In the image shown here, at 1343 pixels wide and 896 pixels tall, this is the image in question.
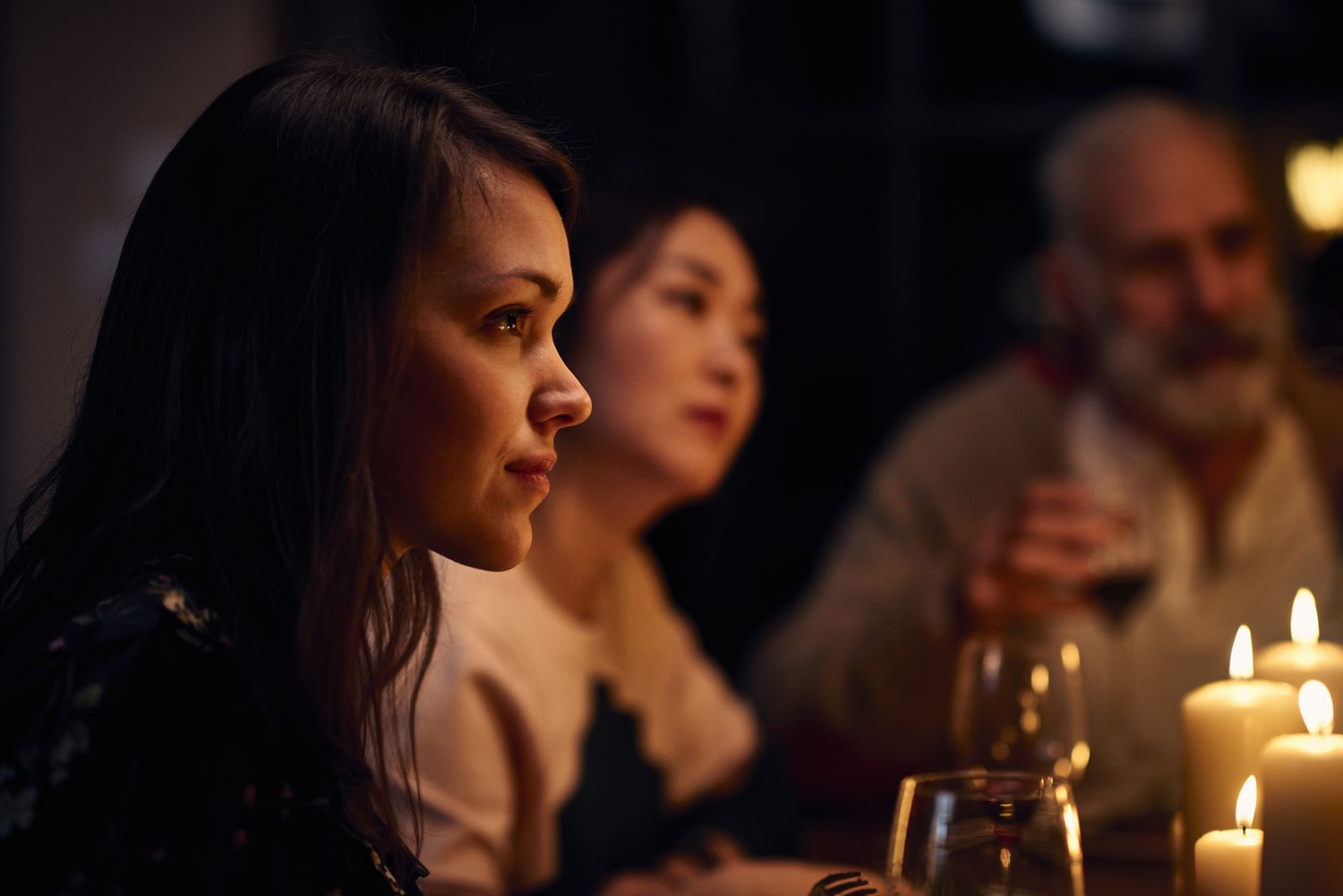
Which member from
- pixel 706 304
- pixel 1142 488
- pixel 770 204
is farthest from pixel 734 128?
pixel 706 304

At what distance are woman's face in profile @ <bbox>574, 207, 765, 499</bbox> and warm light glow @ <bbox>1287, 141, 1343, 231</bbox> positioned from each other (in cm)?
173

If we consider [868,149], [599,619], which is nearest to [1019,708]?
[599,619]

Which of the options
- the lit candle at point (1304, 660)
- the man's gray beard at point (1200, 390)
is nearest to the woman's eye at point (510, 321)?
the lit candle at point (1304, 660)

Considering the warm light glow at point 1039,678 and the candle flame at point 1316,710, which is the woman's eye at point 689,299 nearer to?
the warm light glow at point 1039,678

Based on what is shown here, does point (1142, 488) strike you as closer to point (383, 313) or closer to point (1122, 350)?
point (1122, 350)

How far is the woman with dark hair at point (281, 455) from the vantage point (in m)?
0.54

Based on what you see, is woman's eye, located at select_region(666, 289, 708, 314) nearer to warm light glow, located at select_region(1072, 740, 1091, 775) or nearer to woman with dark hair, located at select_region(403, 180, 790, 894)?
woman with dark hair, located at select_region(403, 180, 790, 894)

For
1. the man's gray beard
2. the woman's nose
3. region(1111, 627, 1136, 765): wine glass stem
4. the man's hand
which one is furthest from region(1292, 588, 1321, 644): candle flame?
the man's gray beard

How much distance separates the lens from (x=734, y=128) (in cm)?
329

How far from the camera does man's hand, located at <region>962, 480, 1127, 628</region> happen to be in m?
1.68

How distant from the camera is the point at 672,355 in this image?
139cm

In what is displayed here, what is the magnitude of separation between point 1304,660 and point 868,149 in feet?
8.51

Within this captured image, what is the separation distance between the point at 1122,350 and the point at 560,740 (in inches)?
49.1

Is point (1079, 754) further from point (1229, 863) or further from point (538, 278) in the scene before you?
point (538, 278)
